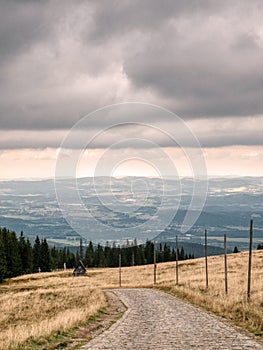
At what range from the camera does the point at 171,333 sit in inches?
674

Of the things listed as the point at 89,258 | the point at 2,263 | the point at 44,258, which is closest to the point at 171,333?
the point at 2,263

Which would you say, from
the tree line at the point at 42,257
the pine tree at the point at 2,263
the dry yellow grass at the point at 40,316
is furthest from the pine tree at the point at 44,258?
the dry yellow grass at the point at 40,316

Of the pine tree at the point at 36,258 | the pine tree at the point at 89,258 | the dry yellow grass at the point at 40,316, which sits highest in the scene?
the dry yellow grass at the point at 40,316

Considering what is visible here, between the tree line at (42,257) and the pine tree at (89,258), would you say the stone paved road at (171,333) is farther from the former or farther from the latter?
the pine tree at (89,258)

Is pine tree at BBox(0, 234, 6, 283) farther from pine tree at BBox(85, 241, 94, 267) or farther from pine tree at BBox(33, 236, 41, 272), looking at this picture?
pine tree at BBox(85, 241, 94, 267)

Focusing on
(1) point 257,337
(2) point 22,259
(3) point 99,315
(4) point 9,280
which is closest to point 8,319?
(3) point 99,315

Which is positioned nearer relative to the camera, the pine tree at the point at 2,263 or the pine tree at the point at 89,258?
the pine tree at the point at 2,263

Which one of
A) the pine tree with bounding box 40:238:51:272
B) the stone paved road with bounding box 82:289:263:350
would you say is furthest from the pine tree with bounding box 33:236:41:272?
the stone paved road with bounding box 82:289:263:350

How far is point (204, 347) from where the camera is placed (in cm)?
1390

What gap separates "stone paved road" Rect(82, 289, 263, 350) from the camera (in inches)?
566

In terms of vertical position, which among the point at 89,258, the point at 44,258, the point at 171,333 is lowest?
the point at 89,258

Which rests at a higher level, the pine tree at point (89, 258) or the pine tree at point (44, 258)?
the pine tree at point (44, 258)

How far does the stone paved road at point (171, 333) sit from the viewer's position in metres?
14.4

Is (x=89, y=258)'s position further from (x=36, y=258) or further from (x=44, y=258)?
(x=44, y=258)
